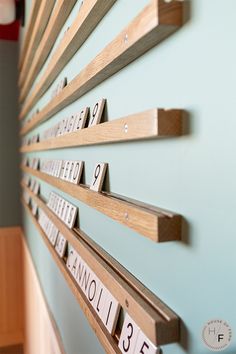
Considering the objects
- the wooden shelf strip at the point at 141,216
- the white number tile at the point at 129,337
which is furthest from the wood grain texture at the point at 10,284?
the white number tile at the point at 129,337

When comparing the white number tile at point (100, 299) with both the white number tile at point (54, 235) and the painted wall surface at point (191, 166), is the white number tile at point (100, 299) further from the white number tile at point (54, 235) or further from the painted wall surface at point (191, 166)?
the white number tile at point (54, 235)

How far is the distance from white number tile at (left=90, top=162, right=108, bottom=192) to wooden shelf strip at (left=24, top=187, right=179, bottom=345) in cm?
14

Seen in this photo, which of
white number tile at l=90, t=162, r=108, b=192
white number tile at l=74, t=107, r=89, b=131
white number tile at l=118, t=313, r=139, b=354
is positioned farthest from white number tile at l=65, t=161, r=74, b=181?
white number tile at l=118, t=313, r=139, b=354

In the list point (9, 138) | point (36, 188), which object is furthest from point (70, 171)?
point (9, 138)

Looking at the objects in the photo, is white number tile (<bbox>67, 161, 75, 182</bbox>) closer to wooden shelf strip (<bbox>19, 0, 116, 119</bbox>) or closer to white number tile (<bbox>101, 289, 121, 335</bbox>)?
wooden shelf strip (<bbox>19, 0, 116, 119</bbox>)

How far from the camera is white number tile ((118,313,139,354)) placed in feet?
1.92

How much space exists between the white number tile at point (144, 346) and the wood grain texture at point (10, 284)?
282cm

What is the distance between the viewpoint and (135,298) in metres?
0.57

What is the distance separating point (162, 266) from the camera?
539 mm

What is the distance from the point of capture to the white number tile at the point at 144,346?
517 millimetres

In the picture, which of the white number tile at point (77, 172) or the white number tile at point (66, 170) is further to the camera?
the white number tile at point (66, 170)

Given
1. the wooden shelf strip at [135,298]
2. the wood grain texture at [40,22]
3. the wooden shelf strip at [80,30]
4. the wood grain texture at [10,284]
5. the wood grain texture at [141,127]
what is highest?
the wood grain texture at [40,22]

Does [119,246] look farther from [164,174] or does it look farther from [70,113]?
[70,113]

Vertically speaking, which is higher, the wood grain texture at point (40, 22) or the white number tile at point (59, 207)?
the wood grain texture at point (40, 22)
